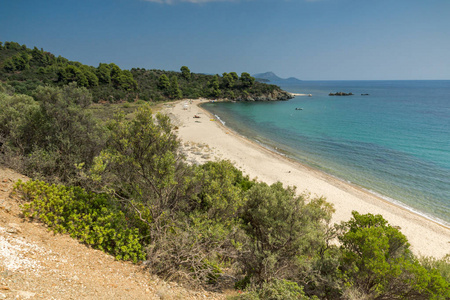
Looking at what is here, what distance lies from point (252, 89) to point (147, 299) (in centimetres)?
9862

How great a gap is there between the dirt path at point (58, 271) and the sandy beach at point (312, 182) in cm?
1341

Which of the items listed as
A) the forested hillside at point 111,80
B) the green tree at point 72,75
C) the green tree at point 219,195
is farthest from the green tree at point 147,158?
the green tree at point 72,75

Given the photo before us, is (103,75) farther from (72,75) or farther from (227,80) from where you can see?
(227,80)

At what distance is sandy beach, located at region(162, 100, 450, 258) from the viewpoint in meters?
15.6

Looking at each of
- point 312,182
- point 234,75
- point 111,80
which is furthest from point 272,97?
point 312,182

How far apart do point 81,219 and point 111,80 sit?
73.0 m

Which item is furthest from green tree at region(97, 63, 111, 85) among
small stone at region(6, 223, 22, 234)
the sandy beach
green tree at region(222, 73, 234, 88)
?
small stone at region(6, 223, 22, 234)

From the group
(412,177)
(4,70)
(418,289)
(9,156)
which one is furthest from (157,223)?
(4,70)

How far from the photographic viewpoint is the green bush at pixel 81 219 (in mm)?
6691

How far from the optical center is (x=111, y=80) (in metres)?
67.8

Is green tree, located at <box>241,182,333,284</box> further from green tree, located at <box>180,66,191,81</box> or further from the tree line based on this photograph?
green tree, located at <box>180,66,191,81</box>

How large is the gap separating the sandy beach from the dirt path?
13.4m

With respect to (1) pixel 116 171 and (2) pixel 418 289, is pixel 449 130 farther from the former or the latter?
(1) pixel 116 171

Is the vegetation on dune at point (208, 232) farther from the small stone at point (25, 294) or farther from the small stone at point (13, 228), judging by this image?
the small stone at point (25, 294)
